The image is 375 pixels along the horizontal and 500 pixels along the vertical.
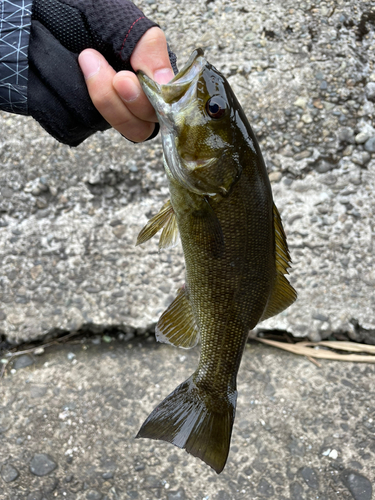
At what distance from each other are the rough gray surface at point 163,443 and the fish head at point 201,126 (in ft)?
4.07

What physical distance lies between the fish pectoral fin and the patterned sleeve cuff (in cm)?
71

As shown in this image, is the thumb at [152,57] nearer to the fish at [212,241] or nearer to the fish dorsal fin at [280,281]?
the fish at [212,241]

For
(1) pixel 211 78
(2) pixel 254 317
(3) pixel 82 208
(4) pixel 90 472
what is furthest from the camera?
(3) pixel 82 208

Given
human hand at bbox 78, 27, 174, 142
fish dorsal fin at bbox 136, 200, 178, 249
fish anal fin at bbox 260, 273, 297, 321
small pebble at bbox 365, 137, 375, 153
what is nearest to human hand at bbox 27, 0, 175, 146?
human hand at bbox 78, 27, 174, 142

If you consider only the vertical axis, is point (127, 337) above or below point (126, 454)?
above

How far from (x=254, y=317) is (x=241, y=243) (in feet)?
0.96

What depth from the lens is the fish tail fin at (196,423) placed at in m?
1.65

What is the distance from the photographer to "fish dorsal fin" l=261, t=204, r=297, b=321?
1.63 meters

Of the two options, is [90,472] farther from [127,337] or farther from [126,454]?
[127,337]

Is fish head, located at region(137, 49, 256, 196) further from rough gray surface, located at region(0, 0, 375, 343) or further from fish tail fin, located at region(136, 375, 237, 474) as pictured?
rough gray surface, located at region(0, 0, 375, 343)

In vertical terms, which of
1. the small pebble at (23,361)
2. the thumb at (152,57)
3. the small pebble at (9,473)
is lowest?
the small pebble at (9,473)

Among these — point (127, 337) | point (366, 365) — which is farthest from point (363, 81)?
point (127, 337)

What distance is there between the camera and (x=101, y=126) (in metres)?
1.75

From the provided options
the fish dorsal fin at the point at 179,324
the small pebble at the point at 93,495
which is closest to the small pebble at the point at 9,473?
the small pebble at the point at 93,495
